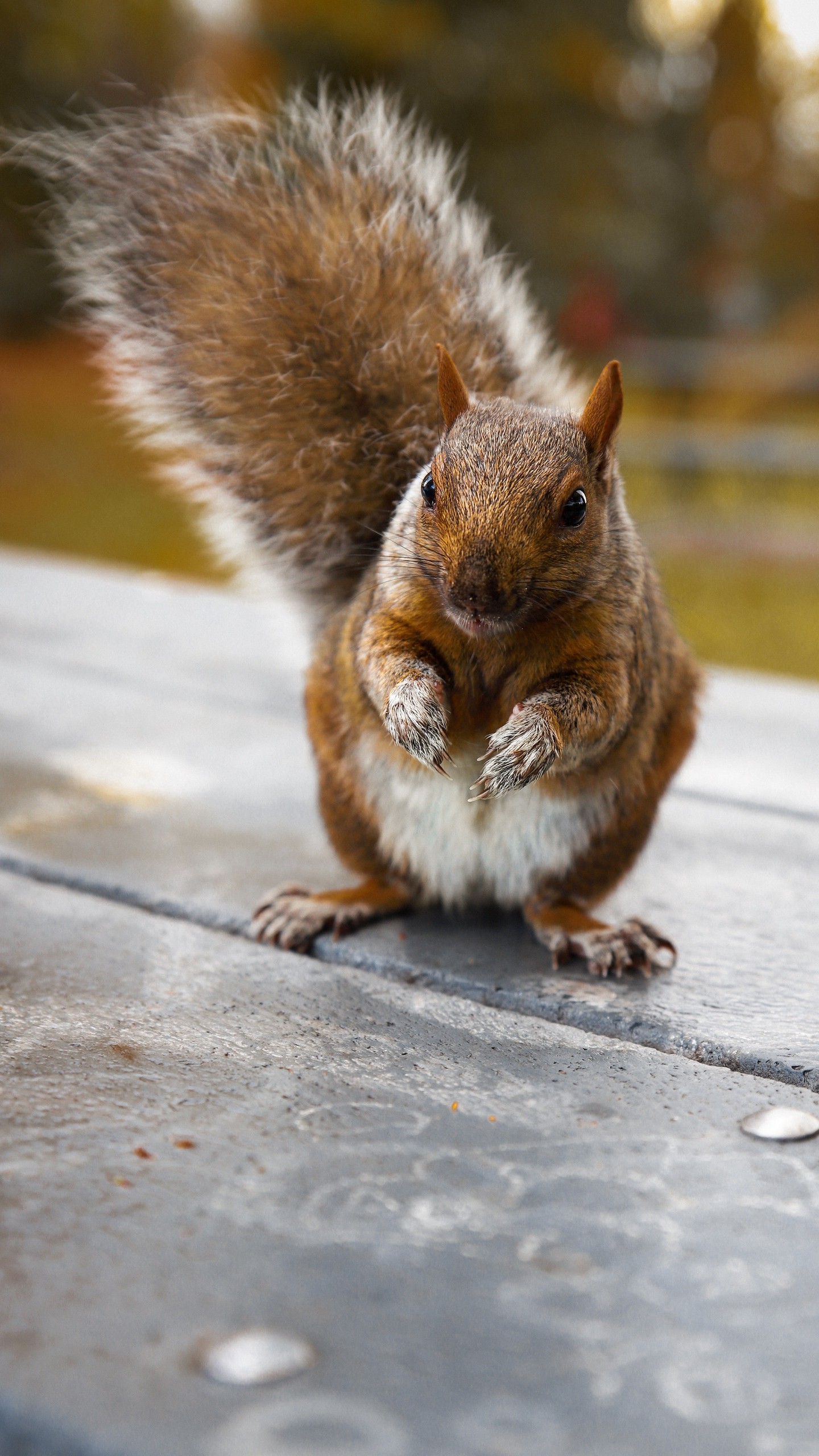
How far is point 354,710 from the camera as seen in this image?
4.28 ft

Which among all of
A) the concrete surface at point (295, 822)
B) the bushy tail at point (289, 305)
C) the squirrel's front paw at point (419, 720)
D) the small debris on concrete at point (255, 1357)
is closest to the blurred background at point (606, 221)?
the concrete surface at point (295, 822)

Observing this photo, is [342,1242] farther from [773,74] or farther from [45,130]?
[773,74]

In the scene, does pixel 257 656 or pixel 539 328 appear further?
pixel 257 656

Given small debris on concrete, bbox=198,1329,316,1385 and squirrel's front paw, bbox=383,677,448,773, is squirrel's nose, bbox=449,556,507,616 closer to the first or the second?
squirrel's front paw, bbox=383,677,448,773

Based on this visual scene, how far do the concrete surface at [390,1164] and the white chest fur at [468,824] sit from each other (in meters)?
Result: 0.07

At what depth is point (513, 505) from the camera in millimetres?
1115

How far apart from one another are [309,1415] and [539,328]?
1.21 meters

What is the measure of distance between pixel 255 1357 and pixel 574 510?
2.31ft

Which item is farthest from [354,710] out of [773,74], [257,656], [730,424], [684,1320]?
[773,74]

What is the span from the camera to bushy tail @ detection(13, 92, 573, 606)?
1.43 meters

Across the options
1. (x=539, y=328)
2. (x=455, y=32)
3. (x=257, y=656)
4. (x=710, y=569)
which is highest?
(x=455, y=32)

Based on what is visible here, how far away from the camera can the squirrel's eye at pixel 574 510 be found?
3.76 ft

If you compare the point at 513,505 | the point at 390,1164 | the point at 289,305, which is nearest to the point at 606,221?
the point at 289,305

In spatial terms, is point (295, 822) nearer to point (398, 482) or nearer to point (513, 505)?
point (398, 482)
